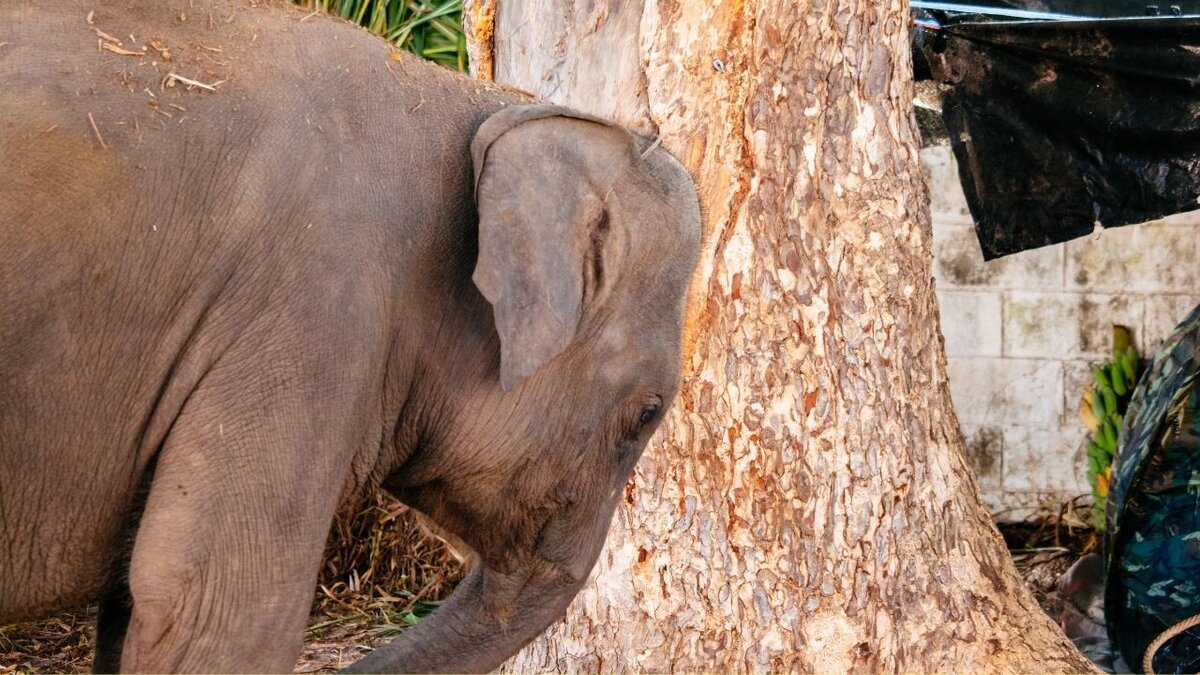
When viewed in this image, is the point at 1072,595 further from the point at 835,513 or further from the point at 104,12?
the point at 104,12

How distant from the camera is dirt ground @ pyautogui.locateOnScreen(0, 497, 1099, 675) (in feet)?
19.1

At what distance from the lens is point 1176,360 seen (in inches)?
207

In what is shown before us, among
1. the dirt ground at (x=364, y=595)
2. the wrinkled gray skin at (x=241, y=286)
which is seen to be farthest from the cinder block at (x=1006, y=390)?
the wrinkled gray skin at (x=241, y=286)

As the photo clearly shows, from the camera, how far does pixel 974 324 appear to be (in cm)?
756

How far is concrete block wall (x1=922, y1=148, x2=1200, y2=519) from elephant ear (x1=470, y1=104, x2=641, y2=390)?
16.6ft

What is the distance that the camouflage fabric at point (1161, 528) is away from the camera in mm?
4953

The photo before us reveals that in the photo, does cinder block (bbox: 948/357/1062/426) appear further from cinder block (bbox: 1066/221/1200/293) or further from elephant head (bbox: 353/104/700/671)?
elephant head (bbox: 353/104/700/671)

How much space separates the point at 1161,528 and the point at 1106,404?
2.13 m

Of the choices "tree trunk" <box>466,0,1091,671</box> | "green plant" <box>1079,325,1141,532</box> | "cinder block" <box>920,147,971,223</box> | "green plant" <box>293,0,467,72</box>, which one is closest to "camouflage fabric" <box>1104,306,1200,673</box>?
"tree trunk" <box>466,0,1091,671</box>

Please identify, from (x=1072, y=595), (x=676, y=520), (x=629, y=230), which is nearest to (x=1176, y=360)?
(x=1072, y=595)

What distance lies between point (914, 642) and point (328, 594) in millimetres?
3019

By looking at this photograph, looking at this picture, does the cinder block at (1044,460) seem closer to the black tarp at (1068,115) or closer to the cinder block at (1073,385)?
the cinder block at (1073,385)

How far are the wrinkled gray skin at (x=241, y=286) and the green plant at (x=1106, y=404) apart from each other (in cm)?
469

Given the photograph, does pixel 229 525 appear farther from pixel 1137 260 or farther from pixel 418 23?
pixel 1137 260
